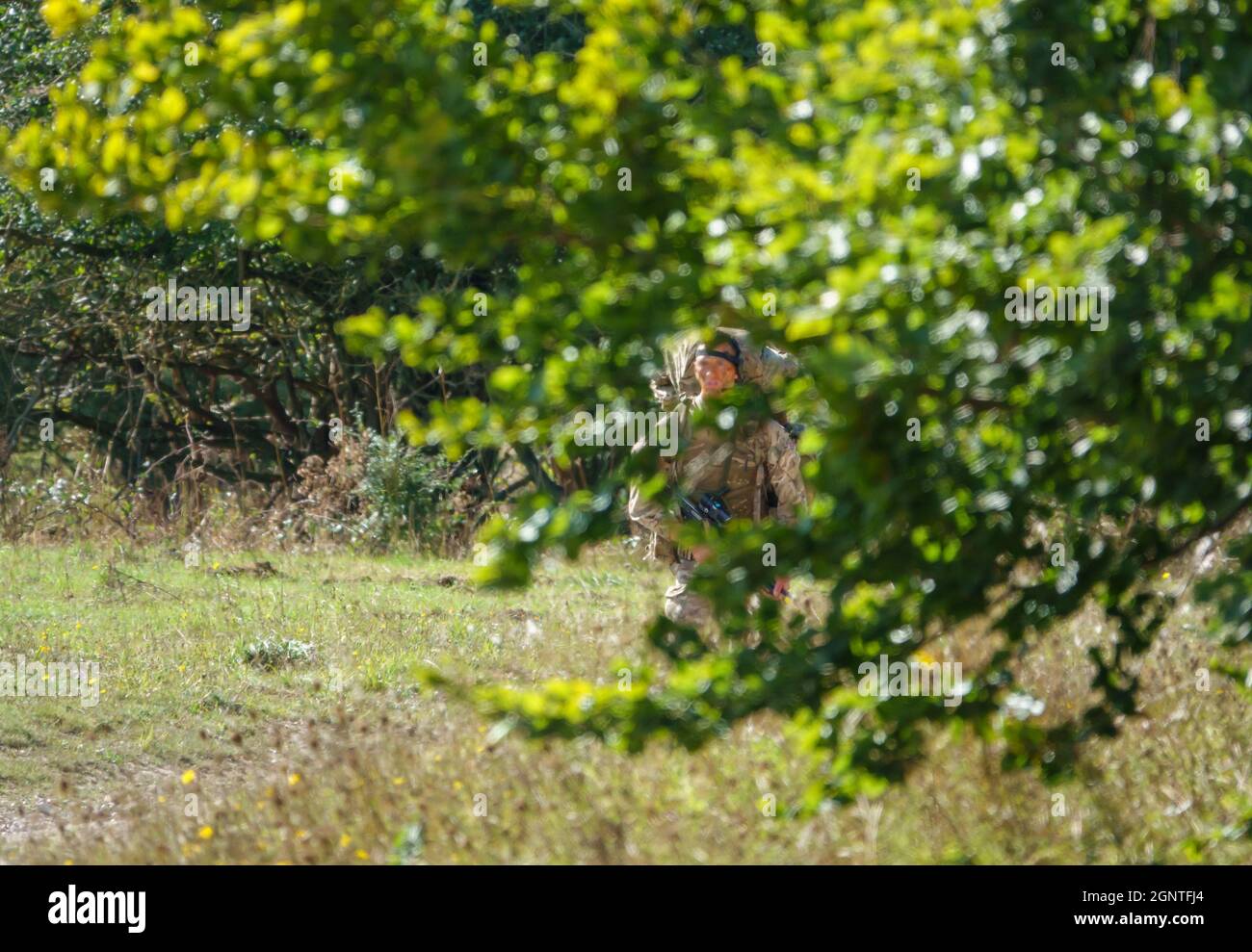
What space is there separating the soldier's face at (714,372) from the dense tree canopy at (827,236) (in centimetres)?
330

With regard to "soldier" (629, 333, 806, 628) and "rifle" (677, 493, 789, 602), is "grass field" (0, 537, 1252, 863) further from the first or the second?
"rifle" (677, 493, 789, 602)

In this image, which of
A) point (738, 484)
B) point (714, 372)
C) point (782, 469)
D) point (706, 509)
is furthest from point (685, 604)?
point (714, 372)

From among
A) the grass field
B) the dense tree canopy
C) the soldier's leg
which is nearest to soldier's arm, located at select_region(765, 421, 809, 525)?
the soldier's leg

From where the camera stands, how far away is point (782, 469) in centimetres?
768

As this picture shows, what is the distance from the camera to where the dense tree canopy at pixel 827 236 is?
2947 mm

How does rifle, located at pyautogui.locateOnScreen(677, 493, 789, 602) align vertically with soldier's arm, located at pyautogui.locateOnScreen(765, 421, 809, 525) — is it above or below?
below

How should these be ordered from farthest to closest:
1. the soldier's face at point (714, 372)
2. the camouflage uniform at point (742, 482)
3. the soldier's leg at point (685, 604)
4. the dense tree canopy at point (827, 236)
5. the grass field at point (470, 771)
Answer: the camouflage uniform at point (742, 482) < the soldier's leg at point (685, 604) < the soldier's face at point (714, 372) < the grass field at point (470, 771) < the dense tree canopy at point (827, 236)

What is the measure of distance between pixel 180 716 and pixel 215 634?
1389 millimetres

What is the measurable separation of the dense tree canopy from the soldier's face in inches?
130

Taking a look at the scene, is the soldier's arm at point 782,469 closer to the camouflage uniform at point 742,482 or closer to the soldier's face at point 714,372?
the camouflage uniform at point 742,482

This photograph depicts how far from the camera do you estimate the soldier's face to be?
6.98m

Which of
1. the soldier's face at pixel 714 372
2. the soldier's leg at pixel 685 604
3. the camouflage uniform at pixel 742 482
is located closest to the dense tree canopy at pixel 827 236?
the soldier's face at pixel 714 372
